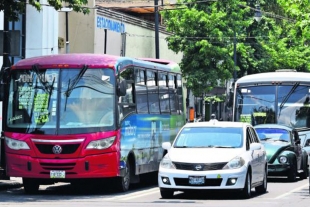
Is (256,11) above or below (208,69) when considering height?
above

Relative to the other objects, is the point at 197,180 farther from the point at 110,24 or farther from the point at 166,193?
the point at 110,24

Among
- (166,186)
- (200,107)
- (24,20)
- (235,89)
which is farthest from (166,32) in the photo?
(166,186)

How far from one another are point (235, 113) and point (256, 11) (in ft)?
99.9

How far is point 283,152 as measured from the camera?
87.5 ft

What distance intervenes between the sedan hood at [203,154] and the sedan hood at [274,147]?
6.80m

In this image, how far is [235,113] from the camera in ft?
109

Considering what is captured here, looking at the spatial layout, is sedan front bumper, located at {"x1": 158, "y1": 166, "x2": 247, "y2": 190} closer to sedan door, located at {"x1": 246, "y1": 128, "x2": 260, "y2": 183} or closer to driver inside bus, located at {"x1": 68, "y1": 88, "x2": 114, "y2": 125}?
sedan door, located at {"x1": 246, "y1": 128, "x2": 260, "y2": 183}

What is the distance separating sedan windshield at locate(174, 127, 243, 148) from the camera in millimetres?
20203

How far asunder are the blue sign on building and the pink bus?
1106 inches

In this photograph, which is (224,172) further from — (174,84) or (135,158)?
(174,84)

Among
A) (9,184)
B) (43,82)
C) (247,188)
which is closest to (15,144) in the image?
(43,82)

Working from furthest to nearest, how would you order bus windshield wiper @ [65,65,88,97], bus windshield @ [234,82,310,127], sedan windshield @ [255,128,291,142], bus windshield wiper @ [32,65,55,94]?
bus windshield @ [234,82,310,127], sedan windshield @ [255,128,291,142], bus windshield wiper @ [32,65,55,94], bus windshield wiper @ [65,65,88,97]

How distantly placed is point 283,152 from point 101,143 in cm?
729

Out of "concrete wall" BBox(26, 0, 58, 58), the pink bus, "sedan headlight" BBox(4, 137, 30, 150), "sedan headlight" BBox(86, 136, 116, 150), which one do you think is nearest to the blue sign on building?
"concrete wall" BBox(26, 0, 58, 58)
